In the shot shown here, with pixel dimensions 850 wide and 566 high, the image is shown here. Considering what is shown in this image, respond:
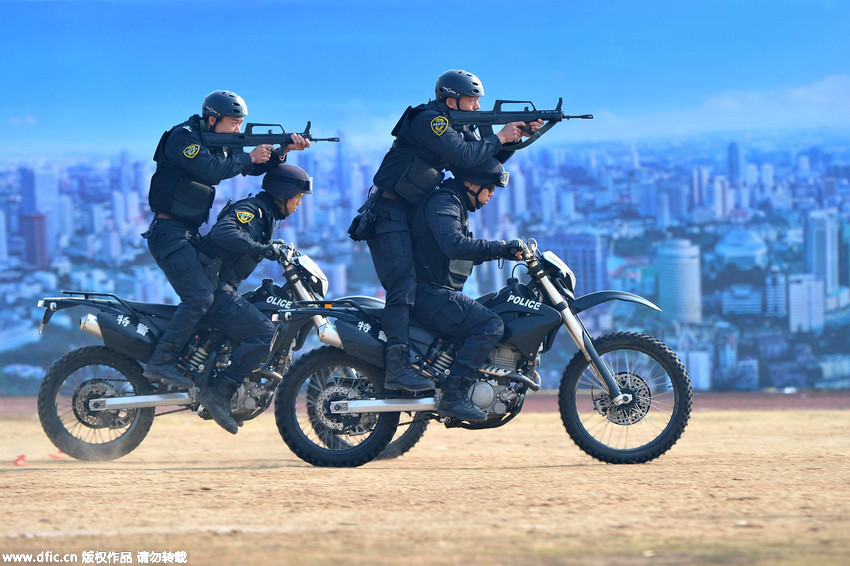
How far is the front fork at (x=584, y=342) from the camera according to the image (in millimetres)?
6633

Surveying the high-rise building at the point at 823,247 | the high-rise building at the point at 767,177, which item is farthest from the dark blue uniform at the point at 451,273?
the high-rise building at the point at 767,177

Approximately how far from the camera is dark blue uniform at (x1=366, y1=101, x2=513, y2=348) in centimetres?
662

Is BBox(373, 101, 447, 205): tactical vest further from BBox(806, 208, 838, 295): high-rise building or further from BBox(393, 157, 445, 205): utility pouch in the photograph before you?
BBox(806, 208, 838, 295): high-rise building

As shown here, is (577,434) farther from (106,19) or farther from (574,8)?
(106,19)

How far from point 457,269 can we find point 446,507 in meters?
1.90

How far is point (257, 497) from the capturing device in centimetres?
570

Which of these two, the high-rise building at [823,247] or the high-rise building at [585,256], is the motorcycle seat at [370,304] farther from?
the high-rise building at [823,247]

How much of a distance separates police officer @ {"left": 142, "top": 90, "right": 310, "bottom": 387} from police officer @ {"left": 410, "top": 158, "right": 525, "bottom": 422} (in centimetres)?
114

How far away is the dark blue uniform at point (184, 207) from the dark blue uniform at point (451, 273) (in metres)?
1.27

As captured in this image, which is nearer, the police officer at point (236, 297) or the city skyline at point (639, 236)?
the police officer at point (236, 297)

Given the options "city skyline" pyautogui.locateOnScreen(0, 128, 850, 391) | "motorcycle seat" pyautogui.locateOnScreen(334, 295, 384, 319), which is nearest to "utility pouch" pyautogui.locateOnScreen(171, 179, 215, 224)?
"motorcycle seat" pyautogui.locateOnScreen(334, 295, 384, 319)

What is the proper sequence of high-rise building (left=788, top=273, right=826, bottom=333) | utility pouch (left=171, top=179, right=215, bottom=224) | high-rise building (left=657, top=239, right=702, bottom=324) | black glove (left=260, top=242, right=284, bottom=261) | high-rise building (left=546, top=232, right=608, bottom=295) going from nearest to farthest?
black glove (left=260, top=242, right=284, bottom=261) → utility pouch (left=171, top=179, right=215, bottom=224) → high-rise building (left=788, top=273, right=826, bottom=333) → high-rise building (left=657, top=239, right=702, bottom=324) → high-rise building (left=546, top=232, right=608, bottom=295)

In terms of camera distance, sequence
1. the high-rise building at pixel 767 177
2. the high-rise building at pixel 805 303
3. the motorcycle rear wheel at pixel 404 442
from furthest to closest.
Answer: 1. the high-rise building at pixel 767 177
2. the high-rise building at pixel 805 303
3. the motorcycle rear wheel at pixel 404 442

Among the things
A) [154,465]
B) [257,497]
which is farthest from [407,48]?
[257,497]
